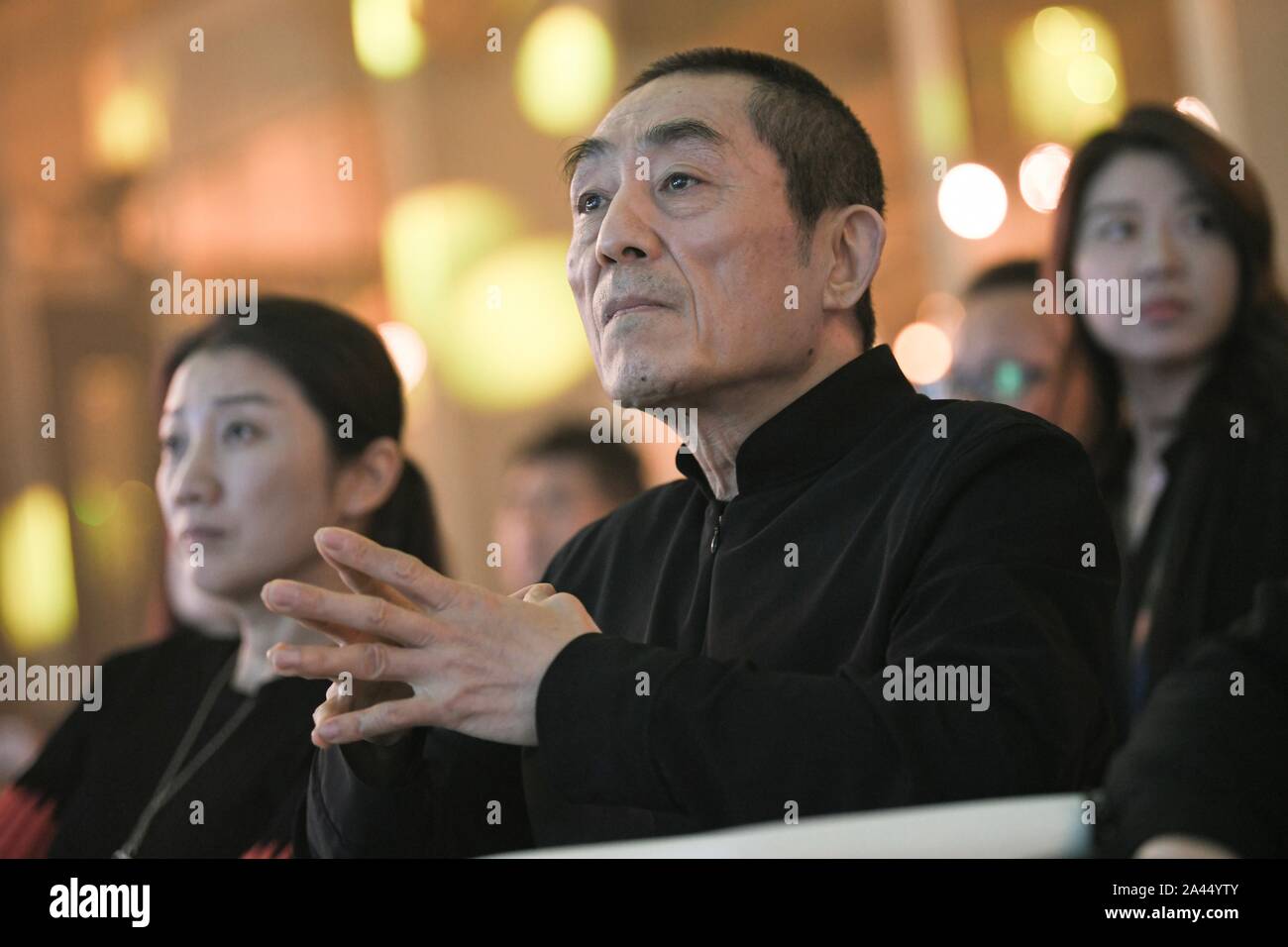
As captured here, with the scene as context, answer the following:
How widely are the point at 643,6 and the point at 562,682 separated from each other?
6164mm

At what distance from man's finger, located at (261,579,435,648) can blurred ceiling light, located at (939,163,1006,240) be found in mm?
5454

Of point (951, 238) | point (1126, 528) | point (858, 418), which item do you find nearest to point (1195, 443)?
point (1126, 528)

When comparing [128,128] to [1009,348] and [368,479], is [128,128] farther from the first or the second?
[368,479]

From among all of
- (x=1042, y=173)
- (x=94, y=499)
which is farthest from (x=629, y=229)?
(x=94, y=499)

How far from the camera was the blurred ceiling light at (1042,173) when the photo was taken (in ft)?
19.6

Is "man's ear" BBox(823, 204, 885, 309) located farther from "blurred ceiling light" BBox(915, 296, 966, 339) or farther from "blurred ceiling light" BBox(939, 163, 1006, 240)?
"blurred ceiling light" BBox(939, 163, 1006, 240)

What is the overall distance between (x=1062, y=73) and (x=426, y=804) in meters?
5.38

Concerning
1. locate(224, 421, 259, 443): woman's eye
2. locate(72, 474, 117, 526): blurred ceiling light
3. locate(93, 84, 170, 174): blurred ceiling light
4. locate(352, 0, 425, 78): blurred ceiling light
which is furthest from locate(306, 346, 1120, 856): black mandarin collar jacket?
locate(93, 84, 170, 174): blurred ceiling light

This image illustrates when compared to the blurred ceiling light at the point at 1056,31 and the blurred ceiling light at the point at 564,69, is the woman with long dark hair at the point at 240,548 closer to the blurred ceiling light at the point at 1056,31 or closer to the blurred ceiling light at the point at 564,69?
the blurred ceiling light at the point at 1056,31

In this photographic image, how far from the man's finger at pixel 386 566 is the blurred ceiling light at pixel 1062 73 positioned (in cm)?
507

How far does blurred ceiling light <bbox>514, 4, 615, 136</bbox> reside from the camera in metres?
6.82

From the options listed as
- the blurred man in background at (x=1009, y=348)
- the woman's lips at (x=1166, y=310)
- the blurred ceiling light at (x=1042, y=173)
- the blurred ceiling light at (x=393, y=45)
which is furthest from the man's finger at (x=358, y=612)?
the blurred ceiling light at (x=393, y=45)

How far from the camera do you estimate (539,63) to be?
6.97 metres

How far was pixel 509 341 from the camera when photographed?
23.1ft
